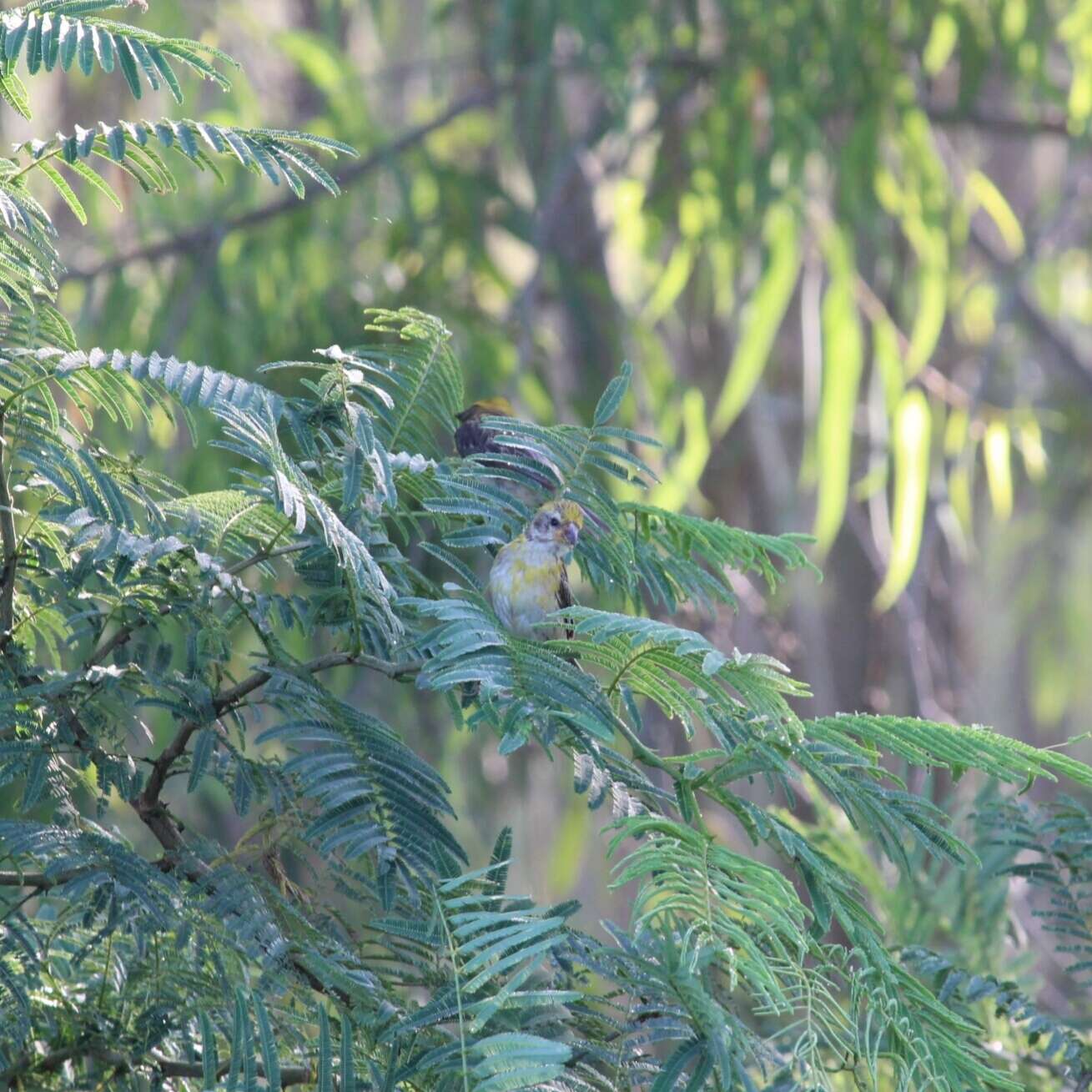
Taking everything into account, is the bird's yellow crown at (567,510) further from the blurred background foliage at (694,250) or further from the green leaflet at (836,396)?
the green leaflet at (836,396)

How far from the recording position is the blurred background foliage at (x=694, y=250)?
4324 millimetres

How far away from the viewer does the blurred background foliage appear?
432 cm

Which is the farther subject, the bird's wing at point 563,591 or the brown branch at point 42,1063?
the bird's wing at point 563,591

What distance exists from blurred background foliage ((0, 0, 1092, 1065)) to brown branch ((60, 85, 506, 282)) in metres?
0.01

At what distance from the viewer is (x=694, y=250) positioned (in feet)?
15.3

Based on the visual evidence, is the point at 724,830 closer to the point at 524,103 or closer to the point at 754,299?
the point at 754,299

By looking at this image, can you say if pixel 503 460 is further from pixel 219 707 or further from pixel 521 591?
pixel 521 591

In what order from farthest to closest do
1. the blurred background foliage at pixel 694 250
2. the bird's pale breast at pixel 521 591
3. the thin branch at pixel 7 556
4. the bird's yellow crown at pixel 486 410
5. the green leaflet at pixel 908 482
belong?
1. the blurred background foliage at pixel 694 250
2. the green leaflet at pixel 908 482
3. the bird's yellow crown at pixel 486 410
4. the bird's pale breast at pixel 521 591
5. the thin branch at pixel 7 556

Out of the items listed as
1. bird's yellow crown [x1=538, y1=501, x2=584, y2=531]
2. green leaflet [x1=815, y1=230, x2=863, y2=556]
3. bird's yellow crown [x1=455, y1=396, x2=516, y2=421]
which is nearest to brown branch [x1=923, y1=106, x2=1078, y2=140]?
green leaflet [x1=815, y1=230, x2=863, y2=556]

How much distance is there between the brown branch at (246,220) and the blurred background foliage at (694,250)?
13 mm

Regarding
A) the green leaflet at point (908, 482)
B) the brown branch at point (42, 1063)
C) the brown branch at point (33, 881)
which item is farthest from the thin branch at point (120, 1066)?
the green leaflet at point (908, 482)

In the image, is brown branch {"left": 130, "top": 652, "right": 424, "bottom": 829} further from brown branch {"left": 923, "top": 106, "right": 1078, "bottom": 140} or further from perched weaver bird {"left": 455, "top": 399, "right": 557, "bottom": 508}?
brown branch {"left": 923, "top": 106, "right": 1078, "bottom": 140}

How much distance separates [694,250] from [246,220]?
1.51 meters

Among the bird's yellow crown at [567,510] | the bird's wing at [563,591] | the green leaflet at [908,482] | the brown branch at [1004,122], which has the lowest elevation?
the green leaflet at [908,482]
